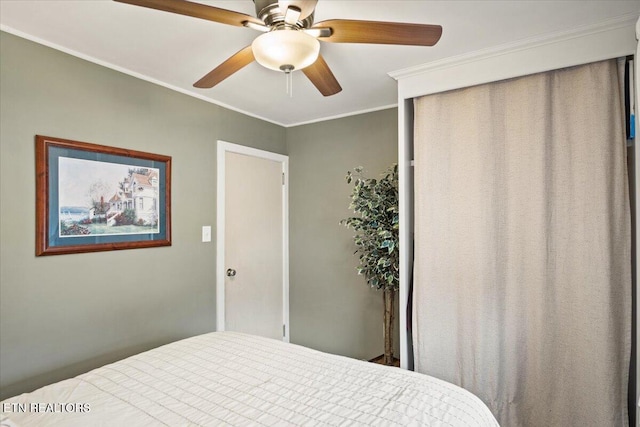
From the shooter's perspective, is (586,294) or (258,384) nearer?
(258,384)

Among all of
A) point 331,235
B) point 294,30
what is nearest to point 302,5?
point 294,30

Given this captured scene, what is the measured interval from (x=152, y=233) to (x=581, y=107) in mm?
2746

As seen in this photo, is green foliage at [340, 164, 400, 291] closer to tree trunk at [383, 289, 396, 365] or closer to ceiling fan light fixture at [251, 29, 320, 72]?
tree trunk at [383, 289, 396, 365]

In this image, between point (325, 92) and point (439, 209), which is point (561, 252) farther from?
point (325, 92)

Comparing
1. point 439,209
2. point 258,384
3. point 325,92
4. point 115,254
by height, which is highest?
point 325,92

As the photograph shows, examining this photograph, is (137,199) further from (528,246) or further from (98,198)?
(528,246)

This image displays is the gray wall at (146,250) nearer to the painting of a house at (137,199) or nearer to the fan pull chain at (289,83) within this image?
the painting of a house at (137,199)

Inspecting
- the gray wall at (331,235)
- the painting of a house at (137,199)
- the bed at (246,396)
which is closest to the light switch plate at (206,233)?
the painting of a house at (137,199)

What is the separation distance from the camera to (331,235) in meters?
3.49

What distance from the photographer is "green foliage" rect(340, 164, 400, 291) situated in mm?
2703

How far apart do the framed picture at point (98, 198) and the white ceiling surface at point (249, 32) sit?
56 centimetres

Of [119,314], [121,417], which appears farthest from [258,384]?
[119,314]

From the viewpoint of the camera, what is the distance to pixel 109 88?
2352 millimetres

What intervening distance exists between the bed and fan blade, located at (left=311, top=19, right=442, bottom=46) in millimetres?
1441
